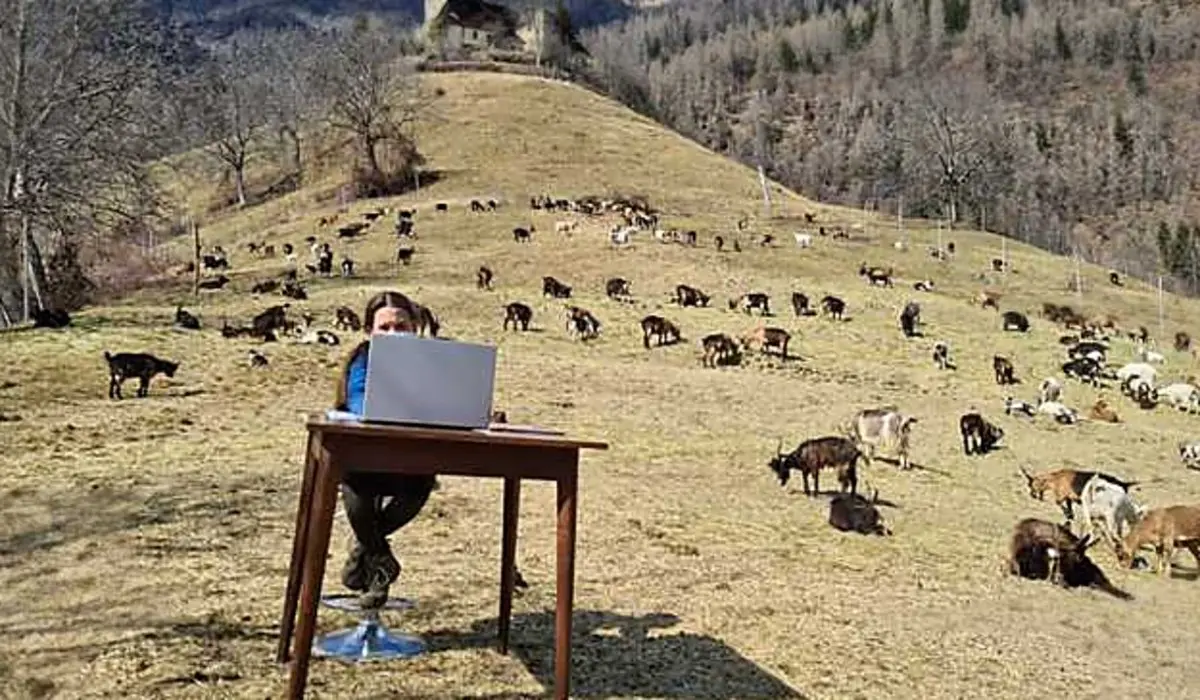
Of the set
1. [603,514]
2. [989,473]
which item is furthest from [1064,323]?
[603,514]

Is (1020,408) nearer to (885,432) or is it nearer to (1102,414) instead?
(1102,414)

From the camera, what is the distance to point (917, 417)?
24.3 metres

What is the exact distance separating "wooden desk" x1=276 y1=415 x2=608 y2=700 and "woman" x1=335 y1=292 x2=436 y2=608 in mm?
338

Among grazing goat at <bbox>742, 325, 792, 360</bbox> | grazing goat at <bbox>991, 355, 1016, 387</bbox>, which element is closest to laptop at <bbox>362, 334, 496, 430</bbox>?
grazing goat at <bbox>742, 325, 792, 360</bbox>

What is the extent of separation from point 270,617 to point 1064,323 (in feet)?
133

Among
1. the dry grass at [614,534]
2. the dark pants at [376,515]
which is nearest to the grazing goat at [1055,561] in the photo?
the dry grass at [614,534]

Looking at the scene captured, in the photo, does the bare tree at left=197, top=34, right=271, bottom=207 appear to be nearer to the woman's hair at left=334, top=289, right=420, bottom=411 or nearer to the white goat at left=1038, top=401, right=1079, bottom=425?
the white goat at left=1038, top=401, right=1079, bottom=425

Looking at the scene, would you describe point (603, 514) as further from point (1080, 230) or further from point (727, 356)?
point (1080, 230)

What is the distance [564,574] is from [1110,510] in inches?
448

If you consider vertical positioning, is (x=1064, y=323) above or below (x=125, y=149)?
below

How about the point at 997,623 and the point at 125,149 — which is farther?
the point at 125,149

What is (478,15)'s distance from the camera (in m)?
121

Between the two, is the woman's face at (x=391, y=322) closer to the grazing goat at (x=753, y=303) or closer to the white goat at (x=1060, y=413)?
the white goat at (x=1060, y=413)

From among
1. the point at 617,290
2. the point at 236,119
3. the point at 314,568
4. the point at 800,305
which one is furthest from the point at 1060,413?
the point at 236,119
